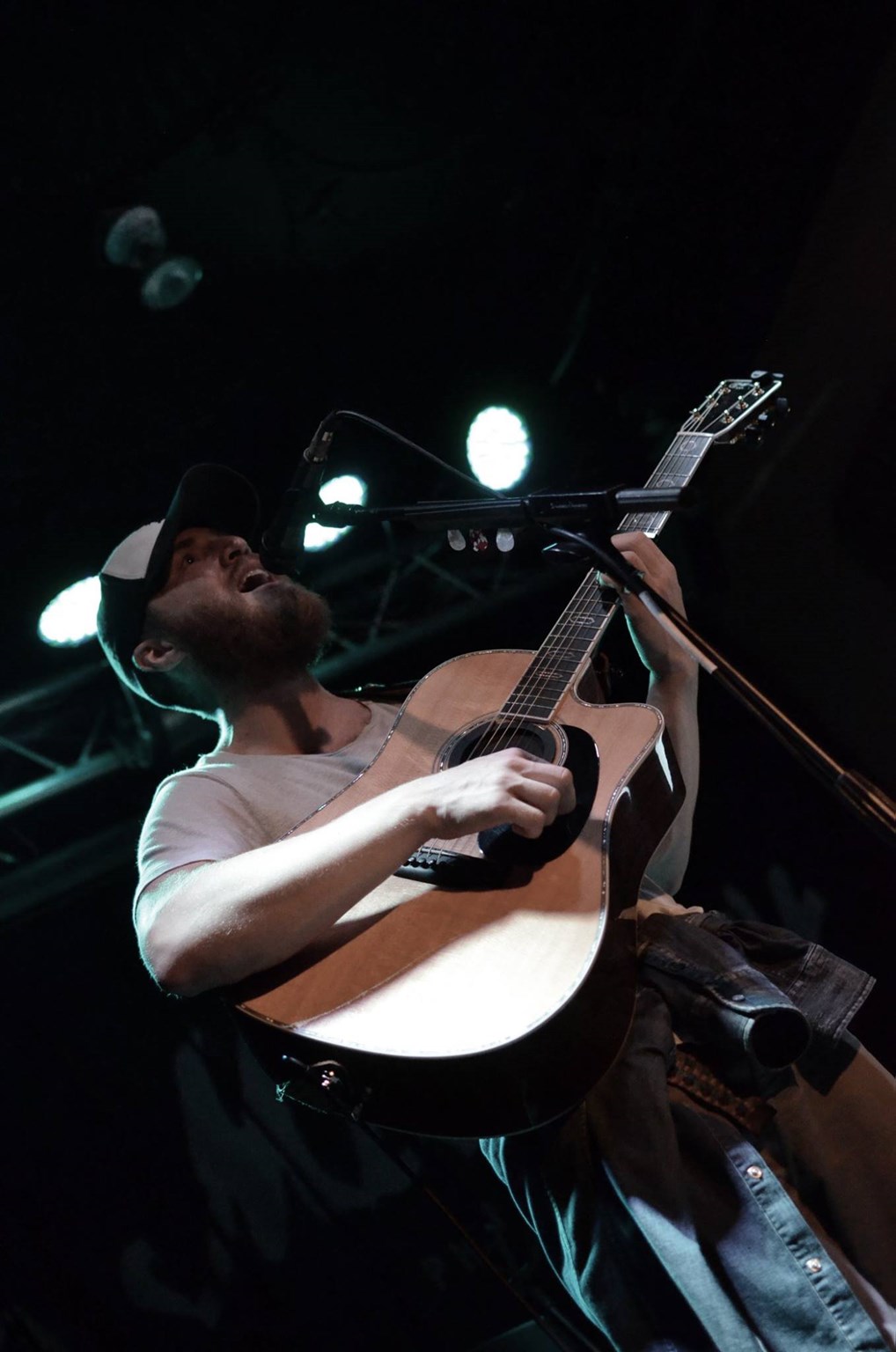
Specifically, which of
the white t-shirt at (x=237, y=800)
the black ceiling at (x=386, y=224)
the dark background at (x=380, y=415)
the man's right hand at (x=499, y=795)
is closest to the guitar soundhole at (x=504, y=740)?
the man's right hand at (x=499, y=795)

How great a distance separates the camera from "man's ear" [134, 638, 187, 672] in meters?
2.76

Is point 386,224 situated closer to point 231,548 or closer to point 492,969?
point 231,548

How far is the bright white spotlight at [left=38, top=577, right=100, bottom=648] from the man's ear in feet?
3.92

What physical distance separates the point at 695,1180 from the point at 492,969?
471mm

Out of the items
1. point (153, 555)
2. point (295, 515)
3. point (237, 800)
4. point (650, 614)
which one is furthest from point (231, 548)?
point (650, 614)

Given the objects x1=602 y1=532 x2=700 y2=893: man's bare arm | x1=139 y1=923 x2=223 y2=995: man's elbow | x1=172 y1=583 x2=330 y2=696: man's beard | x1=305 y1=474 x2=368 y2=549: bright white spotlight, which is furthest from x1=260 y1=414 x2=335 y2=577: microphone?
x1=305 y1=474 x2=368 y2=549: bright white spotlight

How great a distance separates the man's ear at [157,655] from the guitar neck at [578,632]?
95 cm

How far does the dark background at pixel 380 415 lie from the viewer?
10.1 ft

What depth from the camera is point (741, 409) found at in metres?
2.55

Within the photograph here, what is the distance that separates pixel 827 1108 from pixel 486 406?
3.50 metres

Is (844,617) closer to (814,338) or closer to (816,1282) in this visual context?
(814,338)

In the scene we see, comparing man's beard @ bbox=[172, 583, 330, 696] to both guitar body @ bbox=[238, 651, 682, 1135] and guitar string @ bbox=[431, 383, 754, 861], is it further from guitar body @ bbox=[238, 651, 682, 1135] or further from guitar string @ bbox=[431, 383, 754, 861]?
guitar body @ bbox=[238, 651, 682, 1135]

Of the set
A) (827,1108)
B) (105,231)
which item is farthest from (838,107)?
(827,1108)

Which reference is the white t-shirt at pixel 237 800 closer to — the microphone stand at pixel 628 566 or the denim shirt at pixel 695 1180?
the microphone stand at pixel 628 566
